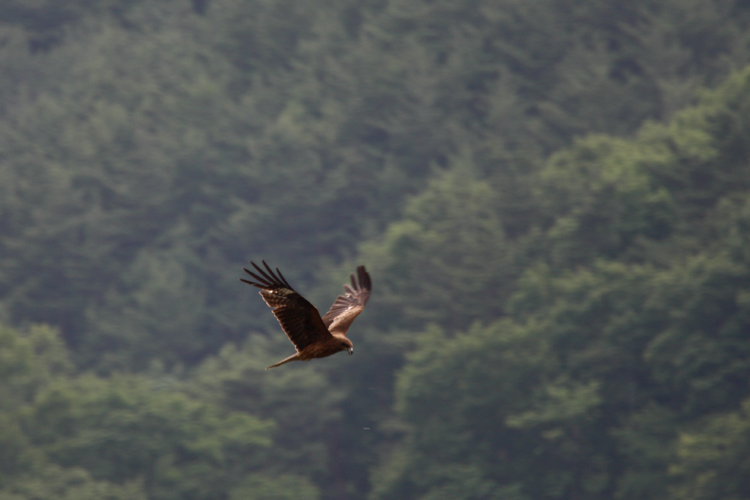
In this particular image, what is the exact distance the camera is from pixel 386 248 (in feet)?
140

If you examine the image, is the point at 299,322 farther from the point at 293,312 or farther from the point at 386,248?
the point at 386,248

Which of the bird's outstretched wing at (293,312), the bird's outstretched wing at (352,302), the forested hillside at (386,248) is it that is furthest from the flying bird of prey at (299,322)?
the forested hillside at (386,248)

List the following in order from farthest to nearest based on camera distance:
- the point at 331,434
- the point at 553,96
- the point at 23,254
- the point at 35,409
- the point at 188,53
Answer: the point at 188,53, the point at 553,96, the point at 23,254, the point at 331,434, the point at 35,409

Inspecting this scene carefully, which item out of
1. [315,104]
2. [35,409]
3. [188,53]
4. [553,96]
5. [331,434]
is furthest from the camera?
[188,53]

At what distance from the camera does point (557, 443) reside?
35.2m

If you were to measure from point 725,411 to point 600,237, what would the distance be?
8949 mm

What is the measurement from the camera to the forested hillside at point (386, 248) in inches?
1361

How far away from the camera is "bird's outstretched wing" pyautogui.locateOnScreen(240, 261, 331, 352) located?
10219 millimetres

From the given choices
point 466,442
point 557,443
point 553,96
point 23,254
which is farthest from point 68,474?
point 553,96

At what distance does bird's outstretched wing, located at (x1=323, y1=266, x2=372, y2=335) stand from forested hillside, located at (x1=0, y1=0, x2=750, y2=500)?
2095 centimetres

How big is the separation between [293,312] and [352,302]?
2.29 metres

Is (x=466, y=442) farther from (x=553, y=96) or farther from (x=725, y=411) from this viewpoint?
(x=553, y=96)

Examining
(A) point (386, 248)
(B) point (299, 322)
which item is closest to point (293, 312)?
(B) point (299, 322)

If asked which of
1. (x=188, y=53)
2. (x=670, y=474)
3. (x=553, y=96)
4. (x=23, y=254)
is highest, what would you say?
(x=188, y=53)
